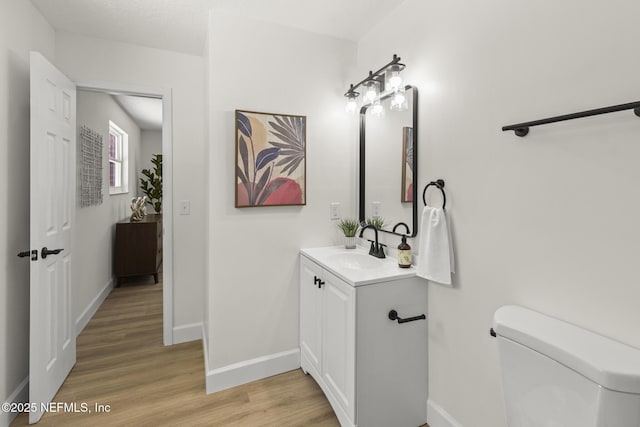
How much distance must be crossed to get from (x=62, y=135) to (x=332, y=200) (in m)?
1.79

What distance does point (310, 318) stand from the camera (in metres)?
2.02

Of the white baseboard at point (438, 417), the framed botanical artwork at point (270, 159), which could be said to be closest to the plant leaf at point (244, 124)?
the framed botanical artwork at point (270, 159)

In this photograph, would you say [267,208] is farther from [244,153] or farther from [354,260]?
[354,260]

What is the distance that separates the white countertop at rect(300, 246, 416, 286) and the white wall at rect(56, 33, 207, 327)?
1.05 metres

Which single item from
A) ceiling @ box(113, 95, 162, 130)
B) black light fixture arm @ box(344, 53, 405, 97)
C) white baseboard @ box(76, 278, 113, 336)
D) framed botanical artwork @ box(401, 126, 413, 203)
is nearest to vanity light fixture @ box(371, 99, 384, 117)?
black light fixture arm @ box(344, 53, 405, 97)

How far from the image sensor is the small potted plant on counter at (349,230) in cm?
224

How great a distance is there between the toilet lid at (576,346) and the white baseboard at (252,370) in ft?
4.90

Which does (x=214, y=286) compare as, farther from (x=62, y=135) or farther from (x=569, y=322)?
(x=569, y=322)

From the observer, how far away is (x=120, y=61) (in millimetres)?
2396

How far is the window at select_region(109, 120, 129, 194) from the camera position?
4.16 m

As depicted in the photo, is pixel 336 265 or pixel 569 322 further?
pixel 336 265

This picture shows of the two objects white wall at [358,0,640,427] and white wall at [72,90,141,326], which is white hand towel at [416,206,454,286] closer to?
white wall at [358,0,640,427]

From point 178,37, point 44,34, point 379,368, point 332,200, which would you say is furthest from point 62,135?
point 379,368

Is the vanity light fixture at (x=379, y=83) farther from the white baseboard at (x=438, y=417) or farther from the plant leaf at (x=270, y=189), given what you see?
the white baseboard at (x=438, y=417)
